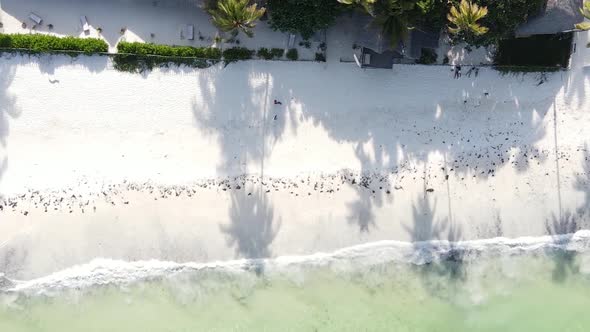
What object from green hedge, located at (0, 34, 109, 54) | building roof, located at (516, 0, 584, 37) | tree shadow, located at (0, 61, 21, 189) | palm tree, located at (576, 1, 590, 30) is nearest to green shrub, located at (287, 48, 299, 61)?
green hedge, located at (0, 34, 109, 54)

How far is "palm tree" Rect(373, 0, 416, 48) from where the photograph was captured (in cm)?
2005

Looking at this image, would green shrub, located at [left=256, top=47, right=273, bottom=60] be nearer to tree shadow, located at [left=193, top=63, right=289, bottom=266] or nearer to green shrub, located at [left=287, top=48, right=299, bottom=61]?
tree shadow, located at [left=193, top=63, right=289, bottom=266]

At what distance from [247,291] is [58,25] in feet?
44.8

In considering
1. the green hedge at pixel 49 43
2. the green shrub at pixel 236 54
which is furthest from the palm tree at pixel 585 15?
the green hedge at pixel 49 43

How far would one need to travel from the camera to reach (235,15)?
20094mm

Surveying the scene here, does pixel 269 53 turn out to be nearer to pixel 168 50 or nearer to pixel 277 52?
pixel 277 52

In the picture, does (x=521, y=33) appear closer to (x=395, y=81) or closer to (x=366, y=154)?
(x=395, y=81)

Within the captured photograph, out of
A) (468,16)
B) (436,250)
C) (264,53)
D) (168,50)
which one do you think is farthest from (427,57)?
(168,50)

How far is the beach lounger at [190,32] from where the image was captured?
2247 cm

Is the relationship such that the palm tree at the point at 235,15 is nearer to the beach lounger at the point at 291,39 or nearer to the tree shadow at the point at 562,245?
the beach lounger at the point at 291,39

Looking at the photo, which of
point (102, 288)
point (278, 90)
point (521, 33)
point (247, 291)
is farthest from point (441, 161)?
point (102, 288)

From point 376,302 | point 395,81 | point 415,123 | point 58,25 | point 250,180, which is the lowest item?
point 376,302

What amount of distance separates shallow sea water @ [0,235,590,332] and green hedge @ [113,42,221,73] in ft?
27.5

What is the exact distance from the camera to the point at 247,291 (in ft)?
76.6
